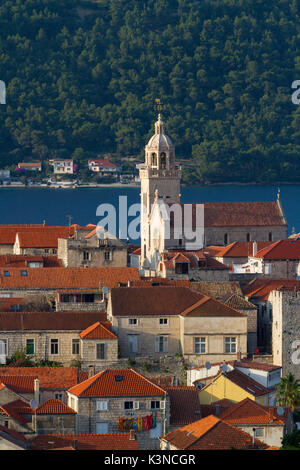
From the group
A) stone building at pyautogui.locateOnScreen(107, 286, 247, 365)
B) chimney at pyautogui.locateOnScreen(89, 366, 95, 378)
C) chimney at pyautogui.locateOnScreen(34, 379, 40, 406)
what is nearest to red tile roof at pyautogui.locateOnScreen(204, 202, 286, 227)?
stone building at pyautogui.locateOnScreen(107, 286, 247, 365)

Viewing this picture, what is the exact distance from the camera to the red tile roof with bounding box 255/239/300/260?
80000mm

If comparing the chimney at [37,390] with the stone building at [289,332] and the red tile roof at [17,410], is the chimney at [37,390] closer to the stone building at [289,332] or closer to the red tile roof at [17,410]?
the red tile roof at [17,410]

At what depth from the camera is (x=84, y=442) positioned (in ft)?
143

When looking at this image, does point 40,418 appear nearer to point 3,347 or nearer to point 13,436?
point 13,436

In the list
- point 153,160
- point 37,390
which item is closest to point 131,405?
point 37,390

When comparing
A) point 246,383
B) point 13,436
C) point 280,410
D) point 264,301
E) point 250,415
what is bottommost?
point 13,436

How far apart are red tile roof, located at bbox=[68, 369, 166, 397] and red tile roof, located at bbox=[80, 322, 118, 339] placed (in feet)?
25.5

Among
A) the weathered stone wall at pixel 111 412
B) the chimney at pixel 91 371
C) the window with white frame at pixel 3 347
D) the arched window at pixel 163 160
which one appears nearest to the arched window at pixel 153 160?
the arched window at pixel 163 160

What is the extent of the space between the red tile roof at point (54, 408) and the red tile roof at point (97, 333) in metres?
9.03

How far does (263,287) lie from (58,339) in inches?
469

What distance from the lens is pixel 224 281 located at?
69688mm

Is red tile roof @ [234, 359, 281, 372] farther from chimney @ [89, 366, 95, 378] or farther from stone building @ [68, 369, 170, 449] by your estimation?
stone building @ [68, 369, 170, 449]

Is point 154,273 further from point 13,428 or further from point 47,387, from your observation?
point 13,428
